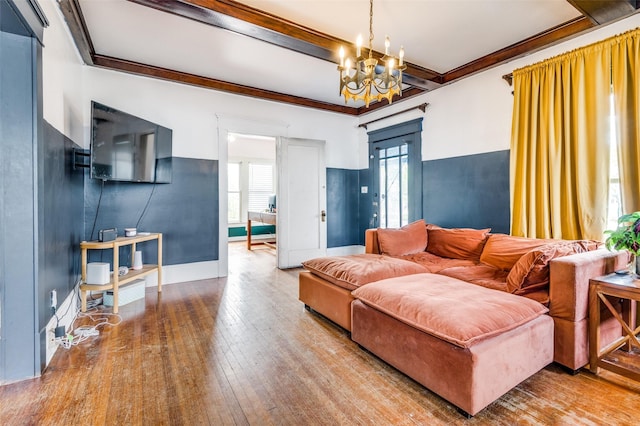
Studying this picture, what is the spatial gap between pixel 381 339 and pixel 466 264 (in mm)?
1573

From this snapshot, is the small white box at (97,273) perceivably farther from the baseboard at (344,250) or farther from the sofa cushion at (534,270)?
the sofa cushion at (534,270)

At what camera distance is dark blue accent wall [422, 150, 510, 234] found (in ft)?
11.7

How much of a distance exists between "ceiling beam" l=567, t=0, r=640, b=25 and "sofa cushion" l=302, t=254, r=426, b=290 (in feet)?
8.31

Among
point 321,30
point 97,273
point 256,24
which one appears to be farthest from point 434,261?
point 97,273

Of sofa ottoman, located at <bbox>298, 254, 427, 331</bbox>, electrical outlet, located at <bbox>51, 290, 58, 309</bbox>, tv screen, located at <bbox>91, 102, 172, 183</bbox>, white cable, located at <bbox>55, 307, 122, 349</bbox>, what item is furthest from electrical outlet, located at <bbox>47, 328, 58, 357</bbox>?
sofa ottoman, located at <bbox>298, 254, 427, 331</bbox>

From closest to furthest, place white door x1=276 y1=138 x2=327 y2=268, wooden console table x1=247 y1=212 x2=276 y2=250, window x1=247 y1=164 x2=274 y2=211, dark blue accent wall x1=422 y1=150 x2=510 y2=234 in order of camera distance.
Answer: dark blue accent wall x1=422 y1=150 x2=510 y2=234 → white door x1=276 y1=138 x2=327 y2=268 → wooden console table x1=247 y1=212 x2=276 y2=250 → window x1=247 y1=164 x2=274 y2=211

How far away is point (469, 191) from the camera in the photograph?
3914 mm

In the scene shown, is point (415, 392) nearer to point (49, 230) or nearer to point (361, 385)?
point (361, 385)

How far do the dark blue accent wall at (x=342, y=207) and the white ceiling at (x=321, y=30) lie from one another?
2117 millimetres

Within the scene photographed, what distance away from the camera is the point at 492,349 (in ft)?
5.30

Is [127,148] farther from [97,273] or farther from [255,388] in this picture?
[255,388]

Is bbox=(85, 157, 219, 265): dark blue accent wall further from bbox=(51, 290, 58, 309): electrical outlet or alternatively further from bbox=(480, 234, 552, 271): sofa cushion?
bbox=(480, 234, 552, 271): sofa cushion

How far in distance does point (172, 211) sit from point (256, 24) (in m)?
2.67

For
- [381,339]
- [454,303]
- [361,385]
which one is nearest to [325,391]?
[361,385]
